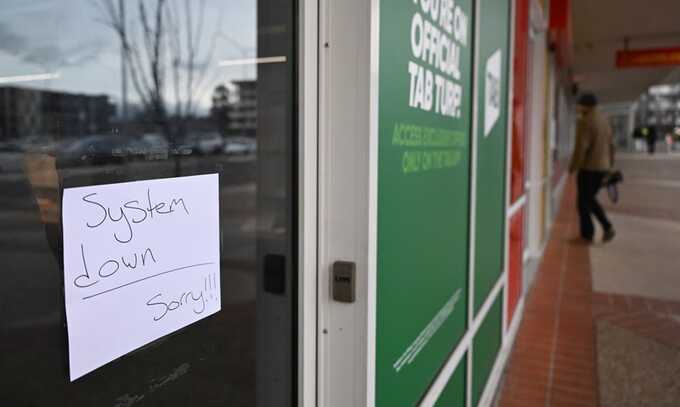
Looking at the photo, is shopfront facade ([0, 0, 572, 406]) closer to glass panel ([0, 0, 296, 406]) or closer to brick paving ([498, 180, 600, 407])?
glass panel ([0, 0, 296, 406])

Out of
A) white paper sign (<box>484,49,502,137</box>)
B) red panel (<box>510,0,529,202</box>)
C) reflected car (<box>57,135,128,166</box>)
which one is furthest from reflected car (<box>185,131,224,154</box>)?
red panel (<box>510,0,529,202</box>)

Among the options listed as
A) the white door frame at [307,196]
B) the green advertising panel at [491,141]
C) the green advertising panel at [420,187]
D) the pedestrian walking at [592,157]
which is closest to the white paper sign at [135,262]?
the white door frame at [307,196]

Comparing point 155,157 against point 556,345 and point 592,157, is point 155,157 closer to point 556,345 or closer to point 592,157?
point 556,345

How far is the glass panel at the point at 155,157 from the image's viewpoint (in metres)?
0.61

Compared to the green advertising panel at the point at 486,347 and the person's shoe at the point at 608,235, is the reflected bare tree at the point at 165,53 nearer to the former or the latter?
the green advertising panel at the point at 486,347

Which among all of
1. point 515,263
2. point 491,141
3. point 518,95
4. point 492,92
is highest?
point 518,95

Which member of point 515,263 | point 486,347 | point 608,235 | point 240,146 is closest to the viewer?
point 240,146

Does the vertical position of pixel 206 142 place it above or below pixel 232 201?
above

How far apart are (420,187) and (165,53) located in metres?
0.93

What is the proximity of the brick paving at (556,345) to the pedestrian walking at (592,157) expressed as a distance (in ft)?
3.63

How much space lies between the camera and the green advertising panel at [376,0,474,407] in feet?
4.28

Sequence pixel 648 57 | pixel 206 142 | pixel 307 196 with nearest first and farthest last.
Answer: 1. pixel 206 142
2. pixel 307 196
3. pixel 648 57

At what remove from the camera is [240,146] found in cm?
101

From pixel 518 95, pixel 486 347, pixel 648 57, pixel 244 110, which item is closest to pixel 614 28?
pixel 648 57
